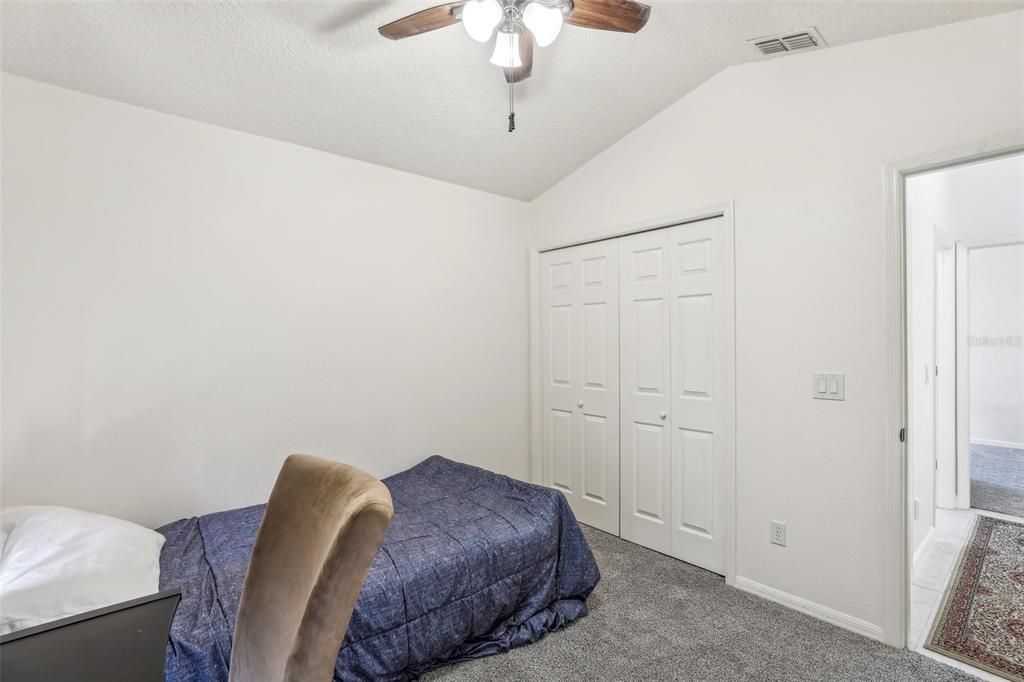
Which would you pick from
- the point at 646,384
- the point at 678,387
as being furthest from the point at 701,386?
the point at 646,384

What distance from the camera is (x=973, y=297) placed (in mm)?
5578

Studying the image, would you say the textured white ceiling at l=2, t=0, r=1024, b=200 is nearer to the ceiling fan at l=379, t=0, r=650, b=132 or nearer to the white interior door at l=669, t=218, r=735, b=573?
the ceiling fan at l=379, t=0, r=650, b=132

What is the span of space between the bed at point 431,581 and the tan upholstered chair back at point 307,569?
546 millimetres

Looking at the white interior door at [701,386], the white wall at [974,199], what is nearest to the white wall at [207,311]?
the white interior door at [701,386]

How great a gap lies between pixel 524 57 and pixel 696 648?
2480mm

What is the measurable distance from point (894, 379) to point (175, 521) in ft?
10.7

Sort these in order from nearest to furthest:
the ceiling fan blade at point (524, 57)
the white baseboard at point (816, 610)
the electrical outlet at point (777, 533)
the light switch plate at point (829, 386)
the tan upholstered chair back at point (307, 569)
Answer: the tan upholstered chair back at point (307, 569)
the ceiling fan blade at point (524, 57)
the white baseboard at point (816, 610)
the light switch plate at point (829, 386)
the electrical outlet at point (777, 533)

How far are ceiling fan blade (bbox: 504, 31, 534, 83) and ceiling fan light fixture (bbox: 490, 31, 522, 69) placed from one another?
0.03m

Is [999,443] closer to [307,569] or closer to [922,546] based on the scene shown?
[922,546]

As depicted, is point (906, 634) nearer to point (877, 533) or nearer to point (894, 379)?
point (877, 533)

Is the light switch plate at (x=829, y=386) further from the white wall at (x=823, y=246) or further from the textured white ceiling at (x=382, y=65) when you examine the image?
the textured white ceiling at (x=382, y=65)

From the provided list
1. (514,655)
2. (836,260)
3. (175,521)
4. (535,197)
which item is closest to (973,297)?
(836,260)

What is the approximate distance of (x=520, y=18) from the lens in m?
1.65

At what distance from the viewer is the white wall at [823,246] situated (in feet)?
6.31
